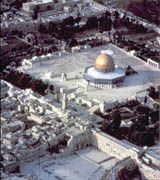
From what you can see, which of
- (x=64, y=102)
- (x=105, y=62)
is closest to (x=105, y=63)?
(x=105, y=62)

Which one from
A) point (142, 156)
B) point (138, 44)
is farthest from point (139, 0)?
point (142, 156)

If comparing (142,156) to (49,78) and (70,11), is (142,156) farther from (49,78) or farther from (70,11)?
(70,11)

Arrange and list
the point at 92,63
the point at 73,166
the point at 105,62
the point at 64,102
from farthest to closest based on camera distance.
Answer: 1. the point at 92,63
2. the point at 105,62
3. the point at 64,102
4. the point at 73,166

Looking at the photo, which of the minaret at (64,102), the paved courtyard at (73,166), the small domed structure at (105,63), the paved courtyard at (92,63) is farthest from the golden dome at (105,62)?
the paved courtyard at (73,166)

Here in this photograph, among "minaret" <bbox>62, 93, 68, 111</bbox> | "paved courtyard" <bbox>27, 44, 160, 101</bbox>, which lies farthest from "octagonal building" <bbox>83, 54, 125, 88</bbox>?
"minaret" <bbox>62, 93, 68, 111</bbox>

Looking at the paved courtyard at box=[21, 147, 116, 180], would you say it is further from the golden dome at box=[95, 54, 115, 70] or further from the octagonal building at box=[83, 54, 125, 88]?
the golden dome at box=[95, 54, 115, 70]

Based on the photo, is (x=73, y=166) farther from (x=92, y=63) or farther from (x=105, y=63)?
(x=92, y=63)
